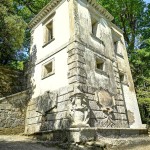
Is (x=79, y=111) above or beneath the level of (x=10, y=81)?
beneath

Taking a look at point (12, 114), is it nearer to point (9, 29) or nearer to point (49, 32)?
point (9, 29)

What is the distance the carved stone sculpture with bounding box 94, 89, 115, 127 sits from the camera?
945 centimetres

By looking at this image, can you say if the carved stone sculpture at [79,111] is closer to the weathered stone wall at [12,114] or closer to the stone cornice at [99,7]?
the weathered stone wall at [12,114]

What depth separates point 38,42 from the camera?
12875 millimetres

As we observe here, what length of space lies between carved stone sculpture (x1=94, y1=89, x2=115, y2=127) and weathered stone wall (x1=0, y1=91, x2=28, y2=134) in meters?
4.54

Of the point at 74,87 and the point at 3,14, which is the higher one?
the point at 3,14

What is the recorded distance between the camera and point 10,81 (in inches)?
492

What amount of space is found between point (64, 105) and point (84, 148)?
2499mm

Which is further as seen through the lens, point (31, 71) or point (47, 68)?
point (31, 71)

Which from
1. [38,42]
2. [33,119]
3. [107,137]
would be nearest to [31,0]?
[38,42]

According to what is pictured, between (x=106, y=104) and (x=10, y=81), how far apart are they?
6.25 metres

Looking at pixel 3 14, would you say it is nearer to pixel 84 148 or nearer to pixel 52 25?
pixel 52 25

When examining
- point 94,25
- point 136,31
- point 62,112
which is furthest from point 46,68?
point 136,31

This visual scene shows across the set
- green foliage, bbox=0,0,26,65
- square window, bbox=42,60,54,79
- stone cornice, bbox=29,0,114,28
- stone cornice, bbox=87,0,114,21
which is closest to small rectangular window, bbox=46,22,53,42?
stone cornice, bbox=29,0,114,28
